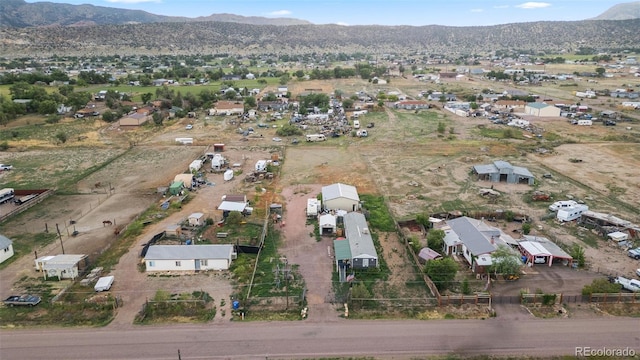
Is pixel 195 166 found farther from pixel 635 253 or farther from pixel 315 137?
pixel 635 253

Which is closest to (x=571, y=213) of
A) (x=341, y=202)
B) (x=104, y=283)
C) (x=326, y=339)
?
(x=341, y=202)

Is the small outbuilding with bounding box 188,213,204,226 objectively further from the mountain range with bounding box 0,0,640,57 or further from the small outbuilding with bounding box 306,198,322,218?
the mountain range with bounding box 0,0,640,57

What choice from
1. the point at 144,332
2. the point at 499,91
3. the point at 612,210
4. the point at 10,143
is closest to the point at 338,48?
the point at 499,91

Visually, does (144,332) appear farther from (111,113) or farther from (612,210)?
(111,113)

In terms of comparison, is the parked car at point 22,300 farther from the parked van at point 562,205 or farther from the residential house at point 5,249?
the parked van at point 562,205

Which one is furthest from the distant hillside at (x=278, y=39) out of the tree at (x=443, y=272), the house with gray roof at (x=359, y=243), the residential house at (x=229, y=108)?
the tree at (x=443, y=272)

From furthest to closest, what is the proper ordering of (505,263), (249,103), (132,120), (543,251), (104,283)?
1. (249,103)
2. (132,120)
3. (543,251)
4. (505,263)
5. (104,283)


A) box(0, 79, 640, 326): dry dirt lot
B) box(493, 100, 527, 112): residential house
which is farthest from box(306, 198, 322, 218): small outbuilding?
box(493, 100, 527, 112): residential house
